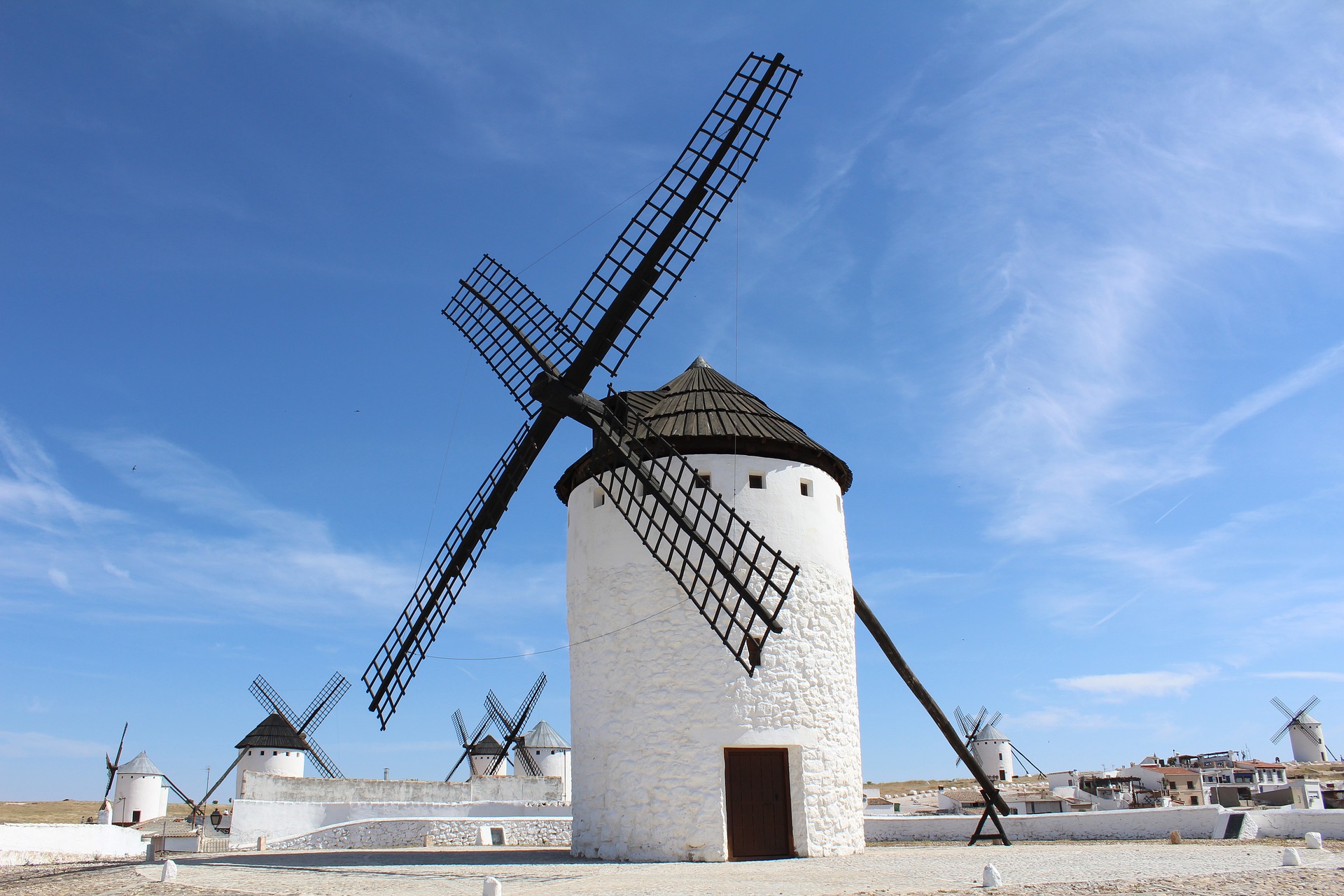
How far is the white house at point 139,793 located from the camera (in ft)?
119

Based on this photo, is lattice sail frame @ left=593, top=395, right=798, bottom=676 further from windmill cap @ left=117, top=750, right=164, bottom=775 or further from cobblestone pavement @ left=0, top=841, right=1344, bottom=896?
windmill cap @ left=117, top=750, right=164, bottom=775

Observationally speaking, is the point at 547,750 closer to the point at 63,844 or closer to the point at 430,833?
the point at 430,833

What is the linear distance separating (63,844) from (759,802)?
1223 centimetres

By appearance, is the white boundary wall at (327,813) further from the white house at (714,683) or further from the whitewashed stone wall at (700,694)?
the white house at (714,683)

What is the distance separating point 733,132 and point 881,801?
28.8 meters

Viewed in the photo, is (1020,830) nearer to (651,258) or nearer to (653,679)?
(653,679)

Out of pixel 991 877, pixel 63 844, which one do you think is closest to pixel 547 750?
pixel 63 844

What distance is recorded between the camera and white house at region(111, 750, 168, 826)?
36.3 metres

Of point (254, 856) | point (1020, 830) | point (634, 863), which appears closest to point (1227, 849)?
point (1020, 830)

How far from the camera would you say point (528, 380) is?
13.7 m

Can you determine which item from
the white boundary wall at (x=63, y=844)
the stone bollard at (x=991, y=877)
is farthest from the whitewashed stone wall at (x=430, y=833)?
the stone bollard at (x=991, y=877)

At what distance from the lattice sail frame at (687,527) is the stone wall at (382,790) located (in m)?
13.2

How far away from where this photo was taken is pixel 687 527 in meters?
11.1

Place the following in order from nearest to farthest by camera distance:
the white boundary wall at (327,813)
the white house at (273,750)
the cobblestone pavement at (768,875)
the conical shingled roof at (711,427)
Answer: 1. the cobblestone pavement at (768,875)
2. the conical shingled roof at (711,427)
3. the white boundary wall at (327,813)
4. the white house at (273,750)
